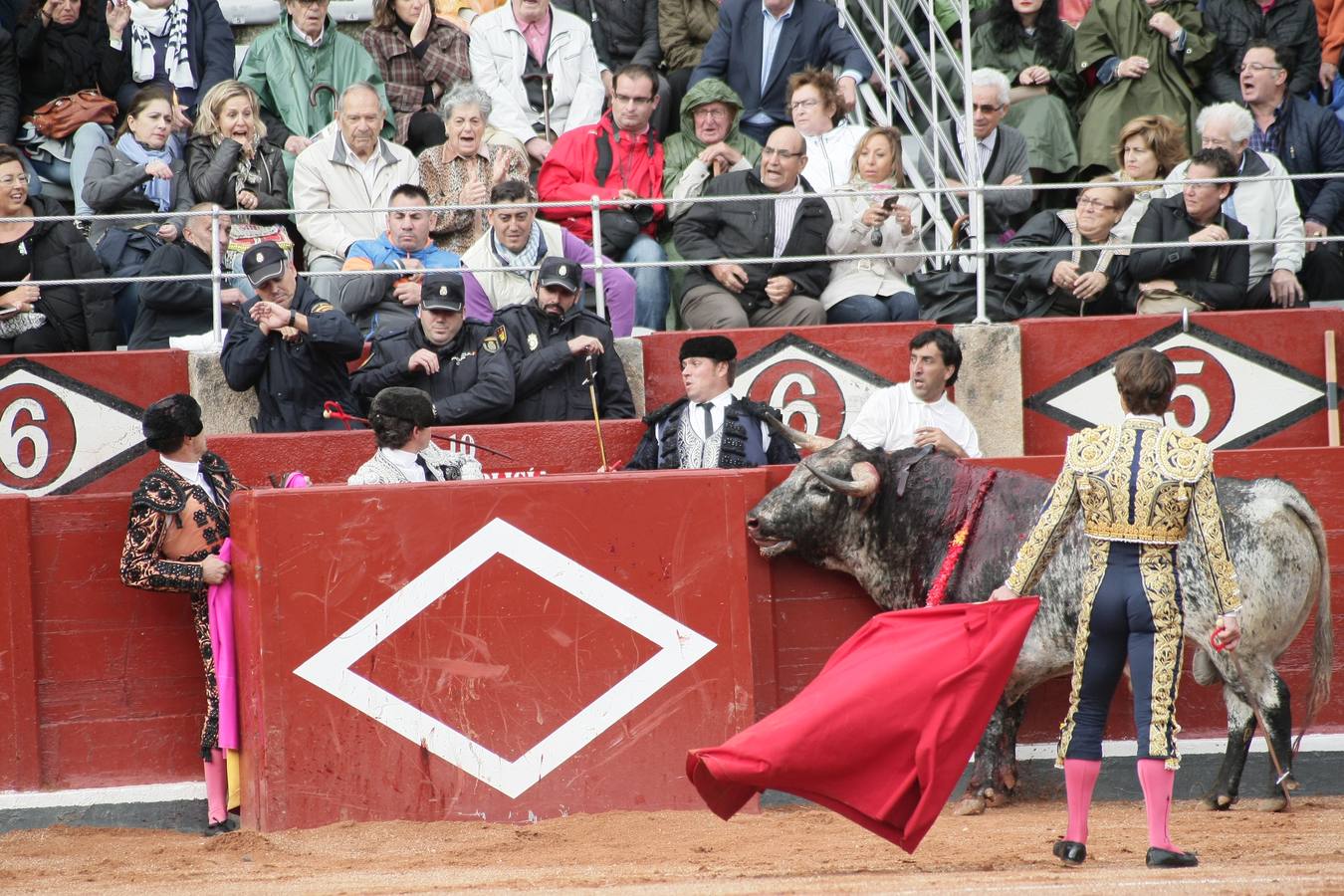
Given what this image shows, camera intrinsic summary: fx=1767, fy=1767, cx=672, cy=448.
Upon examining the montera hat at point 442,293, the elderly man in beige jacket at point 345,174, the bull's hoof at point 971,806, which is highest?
the elderly man in beige jacket at point 345,174

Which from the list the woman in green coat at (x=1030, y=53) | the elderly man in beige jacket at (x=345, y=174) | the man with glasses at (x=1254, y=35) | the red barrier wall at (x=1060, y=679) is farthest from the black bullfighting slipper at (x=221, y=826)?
the man with glasses at (x=1254, y=35)

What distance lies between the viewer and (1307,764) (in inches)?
305

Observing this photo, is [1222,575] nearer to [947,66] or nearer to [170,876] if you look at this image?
[170,876]

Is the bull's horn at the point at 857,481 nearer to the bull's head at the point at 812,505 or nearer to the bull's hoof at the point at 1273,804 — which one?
the bull's head at the point at 812,505

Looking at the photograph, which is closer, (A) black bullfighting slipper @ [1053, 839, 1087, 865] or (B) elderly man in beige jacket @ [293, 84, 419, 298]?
(A) black bullfighting slipper @ [1053, 839, 1087, 865]

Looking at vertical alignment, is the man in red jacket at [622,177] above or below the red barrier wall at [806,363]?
above

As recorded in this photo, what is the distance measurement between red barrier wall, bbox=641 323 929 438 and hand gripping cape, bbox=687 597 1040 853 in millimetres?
3806

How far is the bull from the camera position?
7125 mm

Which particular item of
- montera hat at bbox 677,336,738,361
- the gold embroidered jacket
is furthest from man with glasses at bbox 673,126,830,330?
the gold embroidered jacket

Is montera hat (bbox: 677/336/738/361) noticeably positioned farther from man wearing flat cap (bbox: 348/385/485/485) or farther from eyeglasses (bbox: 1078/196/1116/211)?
eyeglasses (bbox: 1078/196/1116/211)

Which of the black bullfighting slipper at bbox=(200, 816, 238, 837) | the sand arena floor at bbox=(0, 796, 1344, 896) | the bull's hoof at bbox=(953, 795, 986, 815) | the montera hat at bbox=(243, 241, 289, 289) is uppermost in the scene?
the montera hat at bbox=(243, 241, 289, 289)

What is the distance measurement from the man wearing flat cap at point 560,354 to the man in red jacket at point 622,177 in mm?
1219

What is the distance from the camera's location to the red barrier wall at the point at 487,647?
7074 millimetres

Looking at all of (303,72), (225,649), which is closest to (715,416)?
(225,649)
